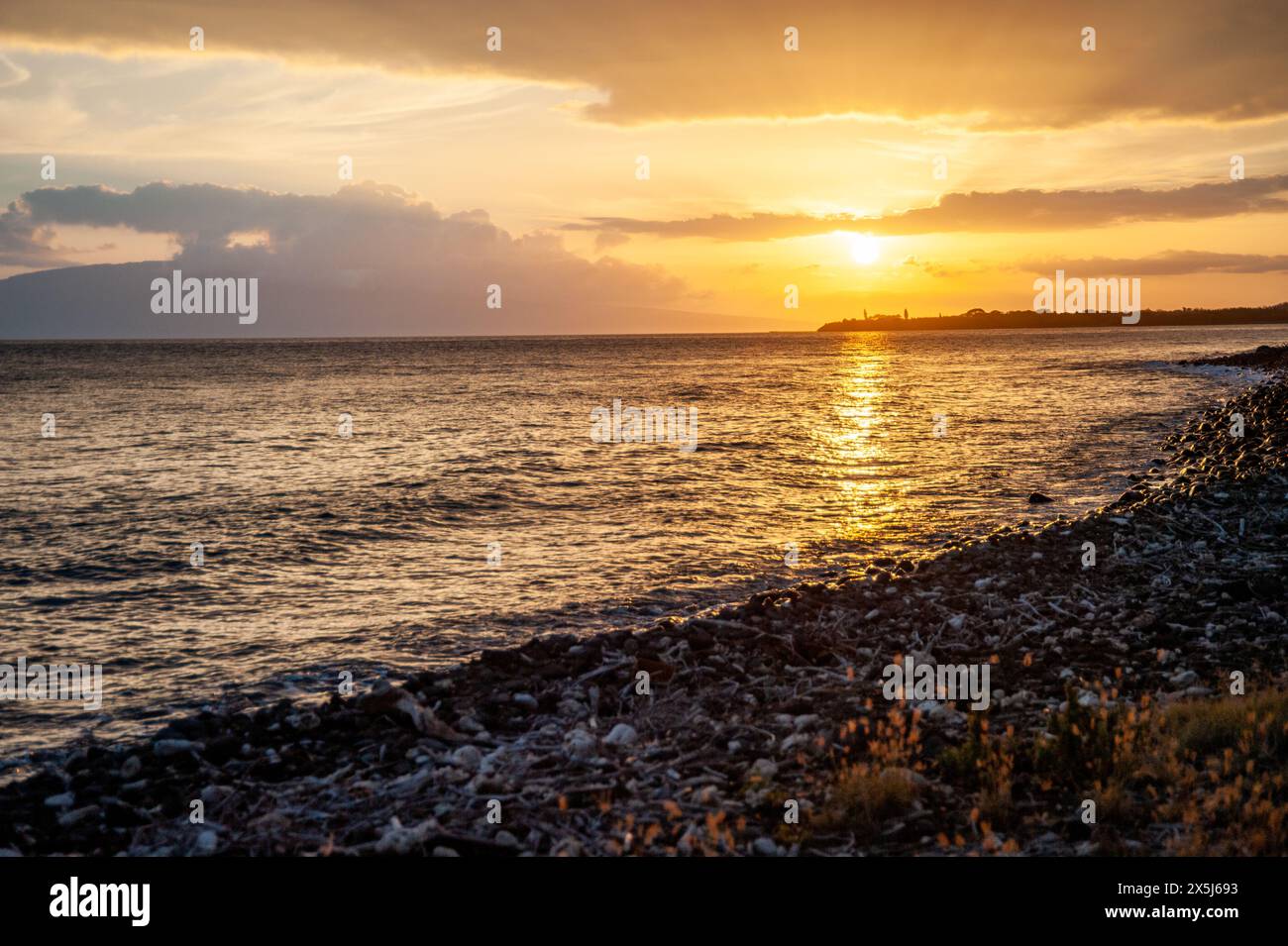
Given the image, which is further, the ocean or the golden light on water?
the golden light on water

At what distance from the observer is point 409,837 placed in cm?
760

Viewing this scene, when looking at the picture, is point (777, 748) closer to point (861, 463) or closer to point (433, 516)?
point (433, 516)

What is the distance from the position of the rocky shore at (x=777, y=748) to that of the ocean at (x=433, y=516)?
2461 mm

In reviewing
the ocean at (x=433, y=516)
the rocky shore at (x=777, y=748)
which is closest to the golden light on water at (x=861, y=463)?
the ocean at (x=433, y=516)

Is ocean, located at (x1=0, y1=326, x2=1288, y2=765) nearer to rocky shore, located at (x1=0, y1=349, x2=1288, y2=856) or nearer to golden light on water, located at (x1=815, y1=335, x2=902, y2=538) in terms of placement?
golden light on water, located at (x1=815, y1=335, x2=902, y2=538)

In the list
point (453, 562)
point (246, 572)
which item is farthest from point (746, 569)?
point (246, 572)

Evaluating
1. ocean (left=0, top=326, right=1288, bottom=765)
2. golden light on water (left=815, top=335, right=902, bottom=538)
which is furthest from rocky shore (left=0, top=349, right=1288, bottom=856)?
golden light on water (left=815, top=335, right=902, bottom=538)

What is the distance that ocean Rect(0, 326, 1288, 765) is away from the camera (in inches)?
584

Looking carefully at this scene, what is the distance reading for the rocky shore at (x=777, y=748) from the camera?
7.43 meters

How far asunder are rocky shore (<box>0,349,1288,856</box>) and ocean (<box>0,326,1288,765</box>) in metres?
2.46

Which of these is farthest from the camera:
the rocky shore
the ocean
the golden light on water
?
the golden light on water

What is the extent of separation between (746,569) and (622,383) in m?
81.0

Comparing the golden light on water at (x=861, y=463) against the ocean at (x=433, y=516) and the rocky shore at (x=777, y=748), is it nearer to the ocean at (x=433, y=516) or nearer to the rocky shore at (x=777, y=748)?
the ocean at (x=433, y=516)
